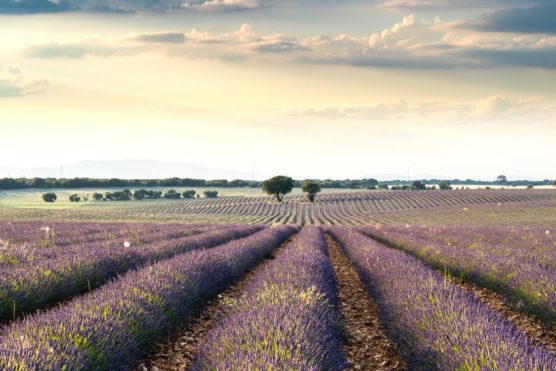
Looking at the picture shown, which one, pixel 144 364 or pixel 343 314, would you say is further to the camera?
pixel 343 314

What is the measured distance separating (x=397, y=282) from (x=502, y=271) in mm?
3130

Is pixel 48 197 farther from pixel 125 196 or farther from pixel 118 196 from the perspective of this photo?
pixel 125 196

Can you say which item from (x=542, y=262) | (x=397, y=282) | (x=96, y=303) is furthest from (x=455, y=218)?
(x=96, y=303)

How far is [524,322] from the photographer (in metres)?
7.12

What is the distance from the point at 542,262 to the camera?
10922 mm

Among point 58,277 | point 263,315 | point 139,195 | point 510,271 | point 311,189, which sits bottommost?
point 139,195

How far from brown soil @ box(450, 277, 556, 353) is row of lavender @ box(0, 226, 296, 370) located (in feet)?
14.1

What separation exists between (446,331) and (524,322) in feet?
10.9

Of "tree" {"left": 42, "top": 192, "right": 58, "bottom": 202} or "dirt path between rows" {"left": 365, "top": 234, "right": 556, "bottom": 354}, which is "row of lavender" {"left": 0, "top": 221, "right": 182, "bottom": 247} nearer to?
"dirt path between rows" {"left": 365, "top": 234, "right": 556, "bottom": 354}

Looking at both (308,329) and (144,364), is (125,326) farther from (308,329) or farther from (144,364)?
(308,329)

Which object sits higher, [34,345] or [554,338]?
[34,345]

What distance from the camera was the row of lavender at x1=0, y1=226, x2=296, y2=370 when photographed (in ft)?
11.9

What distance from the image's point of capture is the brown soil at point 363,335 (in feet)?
17.1

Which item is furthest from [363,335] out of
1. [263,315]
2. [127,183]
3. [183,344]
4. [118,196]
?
[127,183]
